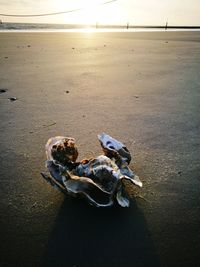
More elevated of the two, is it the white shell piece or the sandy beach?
the white shell piece

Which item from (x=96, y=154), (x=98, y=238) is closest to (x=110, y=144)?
(x=96, y=154)

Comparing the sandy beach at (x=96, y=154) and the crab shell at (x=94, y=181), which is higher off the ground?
the crab shell at (x=94, y=181)

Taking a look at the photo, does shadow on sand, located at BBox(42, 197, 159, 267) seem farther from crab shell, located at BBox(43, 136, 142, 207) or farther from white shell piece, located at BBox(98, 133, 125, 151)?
white shell piece, located at BBox(98, 133, 125, 151)

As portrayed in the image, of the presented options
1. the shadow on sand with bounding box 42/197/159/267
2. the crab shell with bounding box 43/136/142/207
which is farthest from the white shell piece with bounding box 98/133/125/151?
the shadow on sand with bounding box 42/197/159/267

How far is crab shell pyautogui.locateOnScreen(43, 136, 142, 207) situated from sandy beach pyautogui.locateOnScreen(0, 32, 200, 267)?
10 centimetres

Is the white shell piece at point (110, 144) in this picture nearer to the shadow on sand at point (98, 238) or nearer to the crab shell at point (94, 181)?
the crab shell at point (94, 181)

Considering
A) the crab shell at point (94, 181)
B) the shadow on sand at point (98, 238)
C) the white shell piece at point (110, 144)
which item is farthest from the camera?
the white shell piece at point (110, 144)

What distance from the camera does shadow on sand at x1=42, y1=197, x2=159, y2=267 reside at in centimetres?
124

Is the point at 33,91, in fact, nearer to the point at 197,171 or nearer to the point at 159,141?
the point at 159,141

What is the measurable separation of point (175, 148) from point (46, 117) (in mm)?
1396

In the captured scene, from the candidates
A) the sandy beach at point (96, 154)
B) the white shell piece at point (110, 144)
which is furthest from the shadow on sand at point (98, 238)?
the white shell piece at point (110, 144)

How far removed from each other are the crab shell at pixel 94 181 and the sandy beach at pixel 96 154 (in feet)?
0.32

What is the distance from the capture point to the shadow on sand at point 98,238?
1.24 metres

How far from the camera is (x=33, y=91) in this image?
12.1 ft
